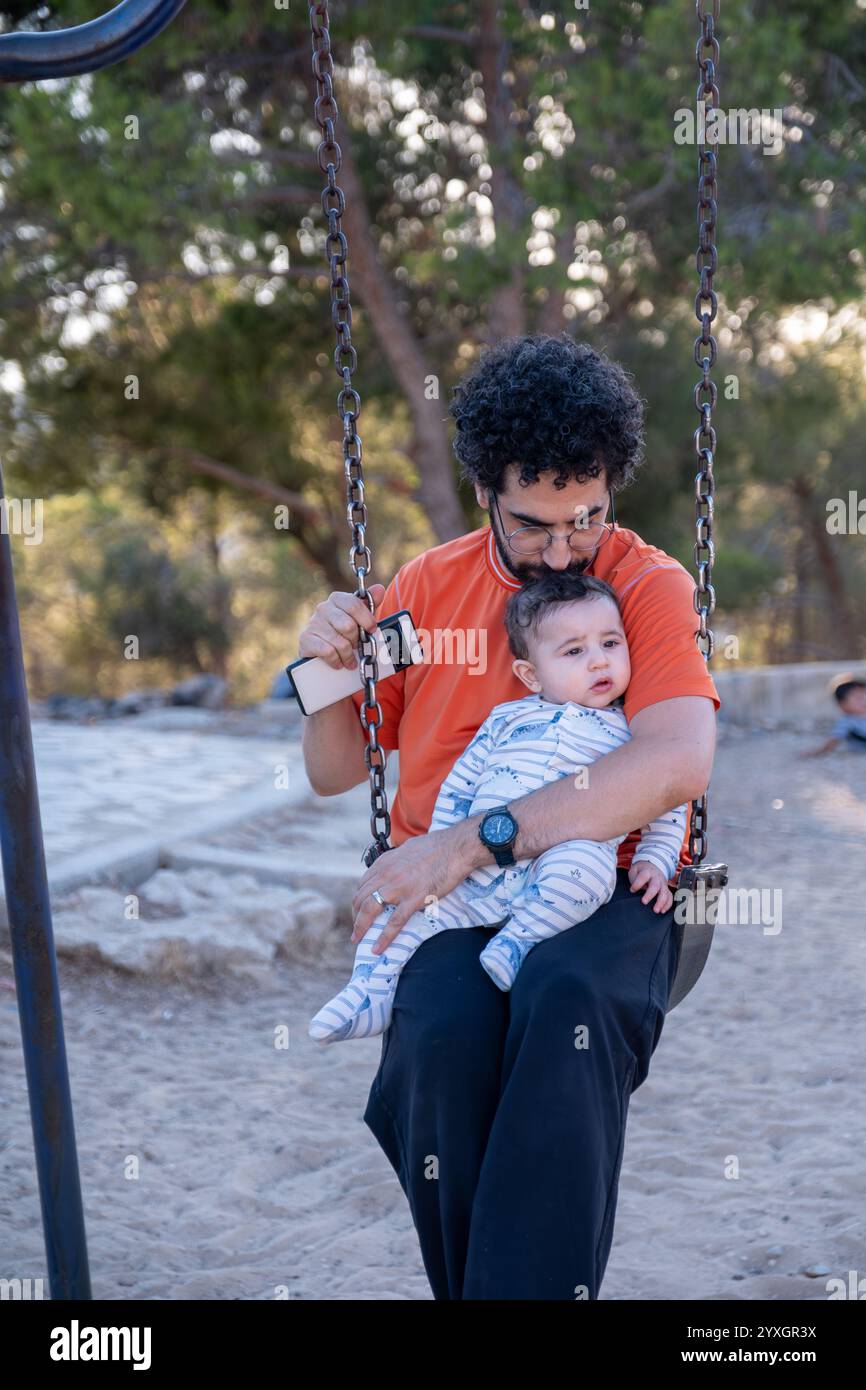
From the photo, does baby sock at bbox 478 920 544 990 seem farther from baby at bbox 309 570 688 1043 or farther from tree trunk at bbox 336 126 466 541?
tree trunk at bbox 336 126 466 541

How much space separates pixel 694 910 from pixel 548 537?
0.63 m

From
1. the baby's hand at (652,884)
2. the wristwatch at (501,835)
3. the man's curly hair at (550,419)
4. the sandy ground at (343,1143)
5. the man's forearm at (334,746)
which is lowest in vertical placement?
the sandy ground at (343,1143)

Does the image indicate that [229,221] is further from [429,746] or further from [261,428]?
[429,746]

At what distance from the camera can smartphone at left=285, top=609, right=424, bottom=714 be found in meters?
2.11

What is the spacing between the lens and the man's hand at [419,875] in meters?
1.92

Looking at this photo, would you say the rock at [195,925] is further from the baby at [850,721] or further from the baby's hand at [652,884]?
the baby at [850,721]

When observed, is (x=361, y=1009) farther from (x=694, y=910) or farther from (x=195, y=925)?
(x=195, y=925)

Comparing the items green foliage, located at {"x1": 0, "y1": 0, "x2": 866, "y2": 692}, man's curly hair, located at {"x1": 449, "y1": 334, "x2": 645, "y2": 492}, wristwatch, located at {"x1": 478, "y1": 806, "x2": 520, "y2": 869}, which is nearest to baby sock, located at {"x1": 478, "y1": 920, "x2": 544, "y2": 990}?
wristwatch, located at {"x1": 478, "y1": 806, "x2": 520, "y2": 869}

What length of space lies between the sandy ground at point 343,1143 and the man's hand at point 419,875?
86cm

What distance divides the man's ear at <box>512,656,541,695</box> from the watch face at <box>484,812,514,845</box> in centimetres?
24

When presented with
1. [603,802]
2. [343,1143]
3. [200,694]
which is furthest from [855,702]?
[603,802]

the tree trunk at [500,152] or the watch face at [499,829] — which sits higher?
the tree trunk at [500,152]

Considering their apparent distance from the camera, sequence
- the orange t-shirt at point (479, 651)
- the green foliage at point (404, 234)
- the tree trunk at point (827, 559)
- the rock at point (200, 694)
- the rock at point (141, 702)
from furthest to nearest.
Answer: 1. the tree trunk at point (827, 559)
2. the rock at point (200, 694)
3. the rock at point (141, 702)
4. the green foliage at point (404, 234)
5. the orange t-shirt at point (479, 651)

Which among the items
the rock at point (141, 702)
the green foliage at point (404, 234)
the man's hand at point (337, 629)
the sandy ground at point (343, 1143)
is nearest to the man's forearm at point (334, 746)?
the man's hand at point (337, 629)
